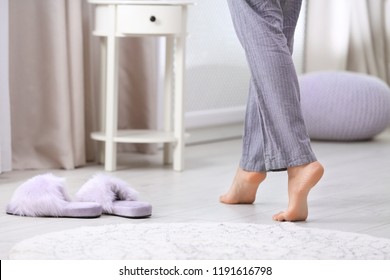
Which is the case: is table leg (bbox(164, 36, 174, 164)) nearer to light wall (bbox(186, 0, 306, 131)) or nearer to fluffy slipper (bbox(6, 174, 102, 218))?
light wall (bbox(186, 0, 306, 131))

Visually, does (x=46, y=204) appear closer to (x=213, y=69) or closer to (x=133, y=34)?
(x=133, y=34)

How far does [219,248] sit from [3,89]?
142 cm

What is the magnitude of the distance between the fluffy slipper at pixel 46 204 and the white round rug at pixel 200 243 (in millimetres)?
213

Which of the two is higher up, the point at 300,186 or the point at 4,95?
the point at 4,95

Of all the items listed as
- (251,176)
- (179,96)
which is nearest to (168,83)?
(179,96)

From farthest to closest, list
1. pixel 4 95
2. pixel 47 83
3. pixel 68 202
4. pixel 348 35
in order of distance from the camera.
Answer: pixel 348 35 → pixel 47 83 → pixel 4 95 → pixel 68 202

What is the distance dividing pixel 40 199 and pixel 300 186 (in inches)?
26.2

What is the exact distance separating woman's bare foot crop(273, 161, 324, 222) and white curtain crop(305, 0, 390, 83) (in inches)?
102

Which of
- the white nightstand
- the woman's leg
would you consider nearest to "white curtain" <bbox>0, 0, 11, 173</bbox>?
the white nightstand

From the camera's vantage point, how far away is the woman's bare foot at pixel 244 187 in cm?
246

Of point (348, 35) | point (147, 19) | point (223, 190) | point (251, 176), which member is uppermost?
point (147, 19)

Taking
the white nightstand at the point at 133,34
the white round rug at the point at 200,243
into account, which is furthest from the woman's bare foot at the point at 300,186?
the white nightstand at the point at 133,34

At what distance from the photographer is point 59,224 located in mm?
2207

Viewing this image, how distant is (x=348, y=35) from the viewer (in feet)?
15.5
